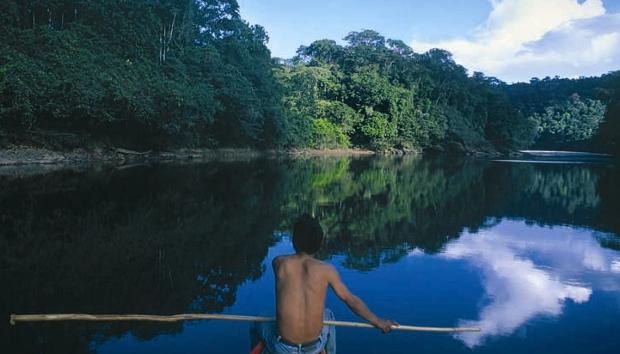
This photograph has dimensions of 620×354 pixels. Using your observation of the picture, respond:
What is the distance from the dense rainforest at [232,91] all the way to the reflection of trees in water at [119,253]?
505 inches

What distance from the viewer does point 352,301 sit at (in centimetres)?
A: 373

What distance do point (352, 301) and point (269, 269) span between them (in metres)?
4.71

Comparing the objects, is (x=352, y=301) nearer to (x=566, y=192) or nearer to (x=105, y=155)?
(x=566, y=192)

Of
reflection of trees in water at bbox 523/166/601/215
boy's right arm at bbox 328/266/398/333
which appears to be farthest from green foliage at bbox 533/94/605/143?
boy's right arm at bbox 328/266/398/333

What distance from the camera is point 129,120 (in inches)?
1330

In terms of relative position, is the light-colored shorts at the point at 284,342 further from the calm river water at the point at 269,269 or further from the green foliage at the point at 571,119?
the green foliage at the point at 571,119

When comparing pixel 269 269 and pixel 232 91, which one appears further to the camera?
pixel 232 91

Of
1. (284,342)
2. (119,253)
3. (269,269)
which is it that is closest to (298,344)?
(284,342)

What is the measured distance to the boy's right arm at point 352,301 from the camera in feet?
11.6

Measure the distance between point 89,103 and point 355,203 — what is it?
1856 cm

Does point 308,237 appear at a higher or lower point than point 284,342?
higher

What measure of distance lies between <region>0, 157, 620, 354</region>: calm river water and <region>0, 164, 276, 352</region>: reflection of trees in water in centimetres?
3

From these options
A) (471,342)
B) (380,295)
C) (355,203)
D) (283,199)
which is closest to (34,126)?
(283,199)

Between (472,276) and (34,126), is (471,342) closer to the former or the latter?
(472,276)
